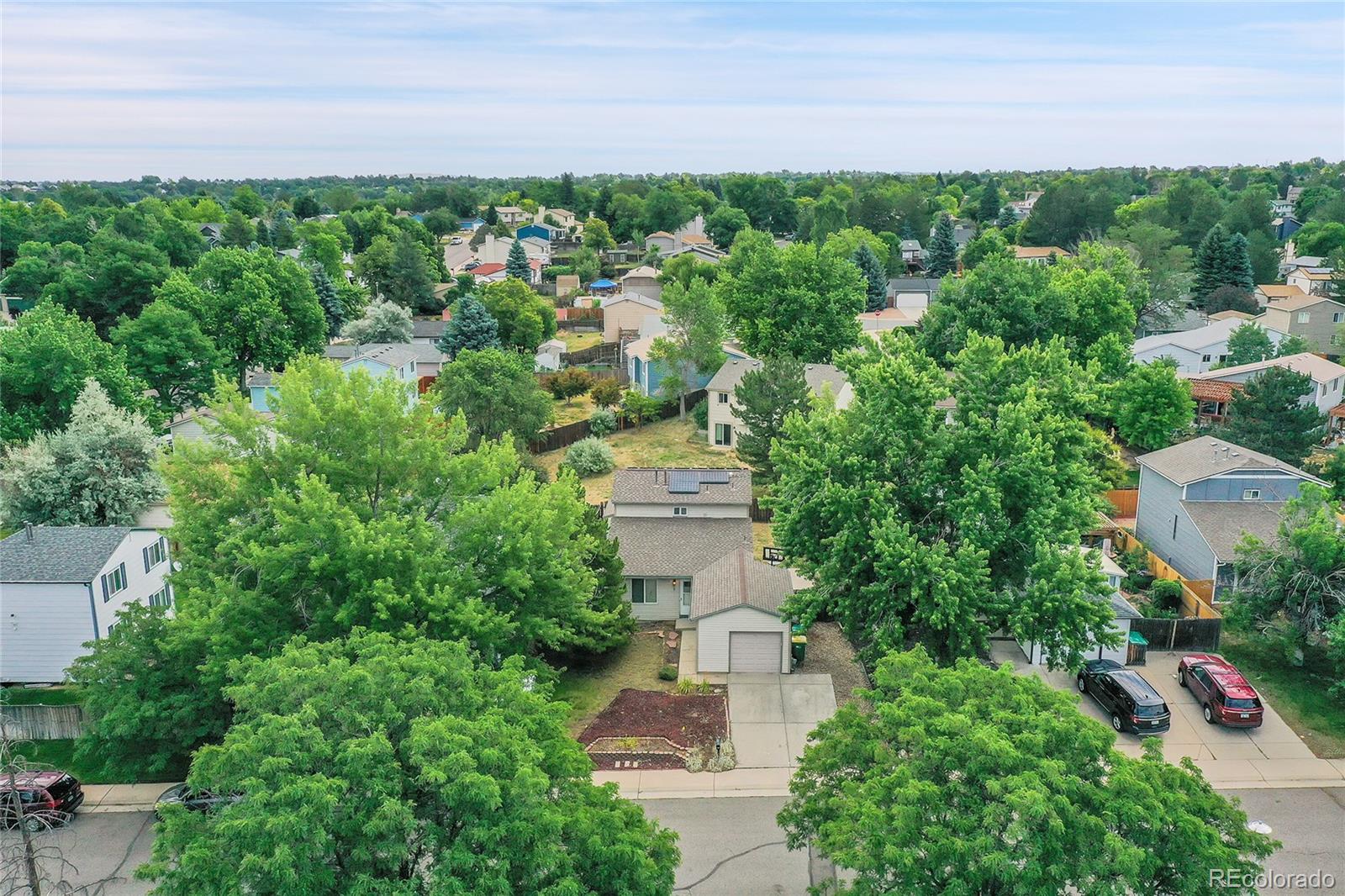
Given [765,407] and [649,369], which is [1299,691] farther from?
[649,369]

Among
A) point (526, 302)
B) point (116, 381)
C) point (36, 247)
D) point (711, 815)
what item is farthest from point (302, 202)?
point (711, 815)

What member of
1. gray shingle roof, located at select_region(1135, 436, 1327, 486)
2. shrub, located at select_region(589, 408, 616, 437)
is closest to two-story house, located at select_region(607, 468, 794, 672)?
gray shingle roof, located at select_region(1135, 436, 1327, 486)

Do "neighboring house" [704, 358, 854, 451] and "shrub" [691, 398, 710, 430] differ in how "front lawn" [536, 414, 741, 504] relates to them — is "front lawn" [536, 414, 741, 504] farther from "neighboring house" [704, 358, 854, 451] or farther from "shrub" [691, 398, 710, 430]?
"neighboring house" [704, 358, 854, 451]

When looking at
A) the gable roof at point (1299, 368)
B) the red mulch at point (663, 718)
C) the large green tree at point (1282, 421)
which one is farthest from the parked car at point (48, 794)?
the gable roof at point (1299, 368)

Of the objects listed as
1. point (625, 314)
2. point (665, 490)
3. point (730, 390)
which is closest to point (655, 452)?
point (730, 390)

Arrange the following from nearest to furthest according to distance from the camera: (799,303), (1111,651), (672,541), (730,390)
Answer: (1111,651)
(672,541)
(730,390)
(799,303)

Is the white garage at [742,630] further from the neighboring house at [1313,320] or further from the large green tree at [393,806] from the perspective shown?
the neighboring house at [1313,320]

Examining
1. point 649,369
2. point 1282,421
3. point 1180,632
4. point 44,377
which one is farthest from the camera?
point 649,369

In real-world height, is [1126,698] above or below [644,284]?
below
